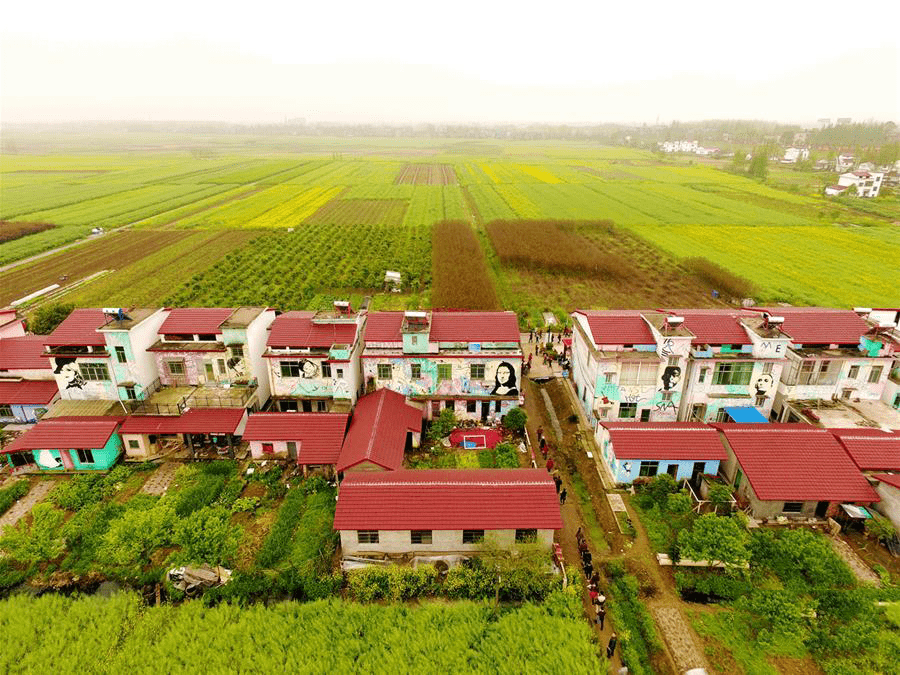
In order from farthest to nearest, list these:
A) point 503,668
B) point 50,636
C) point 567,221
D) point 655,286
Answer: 1. point 567,221
2. point 655,286
3. point 50,636
4. point 503,668

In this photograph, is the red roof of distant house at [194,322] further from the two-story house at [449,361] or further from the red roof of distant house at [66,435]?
Result: the two-story house at [449,361]

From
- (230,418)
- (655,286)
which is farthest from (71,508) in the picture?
(655,286)

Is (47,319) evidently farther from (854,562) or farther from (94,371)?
(854,562)

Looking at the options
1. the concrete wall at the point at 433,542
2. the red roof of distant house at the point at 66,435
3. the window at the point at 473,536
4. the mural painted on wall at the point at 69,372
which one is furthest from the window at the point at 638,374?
the mural painted on wall at the point at 69,372

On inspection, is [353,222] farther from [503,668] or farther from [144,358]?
[503,668]

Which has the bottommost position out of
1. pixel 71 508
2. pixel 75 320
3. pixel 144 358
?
pixel 71 508

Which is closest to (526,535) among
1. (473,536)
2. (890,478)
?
(473,536)

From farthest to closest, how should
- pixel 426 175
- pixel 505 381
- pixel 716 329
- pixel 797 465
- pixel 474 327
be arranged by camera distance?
pixel 426 175 → pixel 474 327 → pixel 505 381 → pixel 716 329 → pixel 797 465
